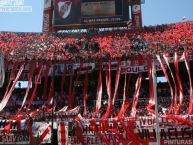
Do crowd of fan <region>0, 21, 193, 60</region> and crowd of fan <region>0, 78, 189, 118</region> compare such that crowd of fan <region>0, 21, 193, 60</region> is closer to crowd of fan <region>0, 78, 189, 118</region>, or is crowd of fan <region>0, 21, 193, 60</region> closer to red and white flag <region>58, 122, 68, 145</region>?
crowd of fan <region>0, 78, 189, 118</region>

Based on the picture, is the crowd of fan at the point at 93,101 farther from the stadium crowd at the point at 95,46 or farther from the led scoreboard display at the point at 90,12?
the led scoreboard display at the point at 90,12

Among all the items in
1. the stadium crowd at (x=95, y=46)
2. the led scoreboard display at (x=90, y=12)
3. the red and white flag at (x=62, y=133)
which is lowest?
the red and white flag at (x=62, y=133)

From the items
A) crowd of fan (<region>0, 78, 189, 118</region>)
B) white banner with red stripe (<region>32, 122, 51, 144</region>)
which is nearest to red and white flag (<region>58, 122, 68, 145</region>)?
white banner with red stripe (<region>32, 122, 51, 144</region>)

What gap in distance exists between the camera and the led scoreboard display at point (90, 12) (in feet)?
143

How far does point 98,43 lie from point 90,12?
175 inches

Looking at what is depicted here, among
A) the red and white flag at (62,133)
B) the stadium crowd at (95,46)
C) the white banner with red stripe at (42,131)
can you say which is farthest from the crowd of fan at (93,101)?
the white banner with red stripe at (42,131)

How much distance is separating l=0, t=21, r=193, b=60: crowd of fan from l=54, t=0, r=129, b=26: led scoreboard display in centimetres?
172

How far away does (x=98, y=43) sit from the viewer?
135 ft

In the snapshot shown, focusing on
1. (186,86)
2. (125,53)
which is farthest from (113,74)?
(186,86)

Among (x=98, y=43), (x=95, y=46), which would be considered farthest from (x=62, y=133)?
(x=98, y=43)

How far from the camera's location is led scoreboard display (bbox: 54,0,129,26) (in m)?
43.5

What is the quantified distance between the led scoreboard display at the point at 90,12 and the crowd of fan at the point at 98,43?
5.65 feet

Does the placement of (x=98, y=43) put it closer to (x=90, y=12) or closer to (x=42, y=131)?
(x=90, y=12)

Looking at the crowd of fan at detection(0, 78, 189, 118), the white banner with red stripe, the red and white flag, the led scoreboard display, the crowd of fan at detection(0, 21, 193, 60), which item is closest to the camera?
the red and white flag
